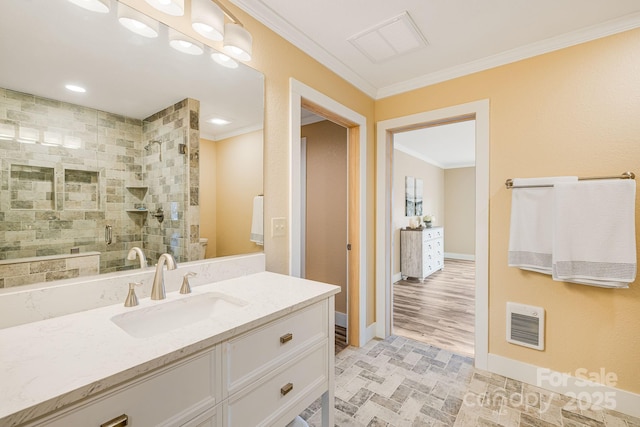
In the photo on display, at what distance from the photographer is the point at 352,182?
2623 mm

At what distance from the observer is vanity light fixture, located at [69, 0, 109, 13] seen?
1041 millimetres

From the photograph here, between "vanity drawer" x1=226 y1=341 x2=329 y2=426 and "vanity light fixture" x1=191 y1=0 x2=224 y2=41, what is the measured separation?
154 cm

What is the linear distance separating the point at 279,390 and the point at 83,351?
0.67 m

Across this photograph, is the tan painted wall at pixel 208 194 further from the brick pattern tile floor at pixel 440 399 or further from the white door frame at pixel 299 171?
the brick pattern tile floor at pixel 440 399

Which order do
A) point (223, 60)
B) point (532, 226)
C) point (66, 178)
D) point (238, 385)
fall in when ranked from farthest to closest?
point (532, 226)
point (223, 60)
point (66, 178)
point (238, 385)

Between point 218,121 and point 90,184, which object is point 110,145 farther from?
point 218,121

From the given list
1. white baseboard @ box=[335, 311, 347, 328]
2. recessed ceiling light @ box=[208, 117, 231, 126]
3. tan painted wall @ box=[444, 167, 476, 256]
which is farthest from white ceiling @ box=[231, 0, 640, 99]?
tan painted wall @ box=[444, 167, 476, 256]

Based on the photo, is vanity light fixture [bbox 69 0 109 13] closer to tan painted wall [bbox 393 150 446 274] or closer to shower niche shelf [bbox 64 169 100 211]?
shower niche shelf [bbox 64 169 100 211]

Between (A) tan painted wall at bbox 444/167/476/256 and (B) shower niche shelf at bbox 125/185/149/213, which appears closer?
(B) shower niche shelf at bbox 125/185/149/213

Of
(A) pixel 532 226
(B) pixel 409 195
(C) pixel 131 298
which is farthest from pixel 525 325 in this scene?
(B) pixel 409 195

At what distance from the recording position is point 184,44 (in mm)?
1329

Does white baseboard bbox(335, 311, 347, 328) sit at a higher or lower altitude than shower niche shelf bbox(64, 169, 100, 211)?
lower

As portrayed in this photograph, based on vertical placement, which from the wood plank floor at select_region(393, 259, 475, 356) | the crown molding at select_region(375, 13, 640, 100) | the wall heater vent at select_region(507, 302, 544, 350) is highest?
the crown molding at select_region(375, 13, 640, 100)

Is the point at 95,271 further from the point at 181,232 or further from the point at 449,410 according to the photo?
the point at 449,410
